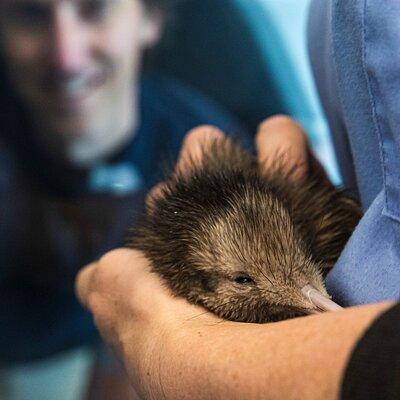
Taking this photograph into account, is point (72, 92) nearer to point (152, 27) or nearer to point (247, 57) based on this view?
point (152, 27)

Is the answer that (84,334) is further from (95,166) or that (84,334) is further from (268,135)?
(268,135)

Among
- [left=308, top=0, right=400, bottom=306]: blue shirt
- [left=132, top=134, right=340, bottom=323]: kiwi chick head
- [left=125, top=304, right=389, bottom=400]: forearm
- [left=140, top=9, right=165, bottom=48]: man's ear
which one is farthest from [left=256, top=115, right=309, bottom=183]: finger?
[left=140, top=9, right=165, bottom=48]: man's ear

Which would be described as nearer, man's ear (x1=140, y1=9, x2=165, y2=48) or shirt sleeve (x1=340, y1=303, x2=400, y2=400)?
shirt sleeve (x1=340, y1=303, x2=400, y2=400)

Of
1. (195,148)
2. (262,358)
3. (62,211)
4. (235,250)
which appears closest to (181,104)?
(62,211)

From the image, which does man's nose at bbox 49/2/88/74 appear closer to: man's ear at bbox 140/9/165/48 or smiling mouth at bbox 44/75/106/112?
smiling mouth at bbox 44/75/106/112

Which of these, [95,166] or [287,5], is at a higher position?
[287,5]

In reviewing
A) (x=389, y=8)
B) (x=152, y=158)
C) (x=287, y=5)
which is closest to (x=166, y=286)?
(x=389, y=8)
